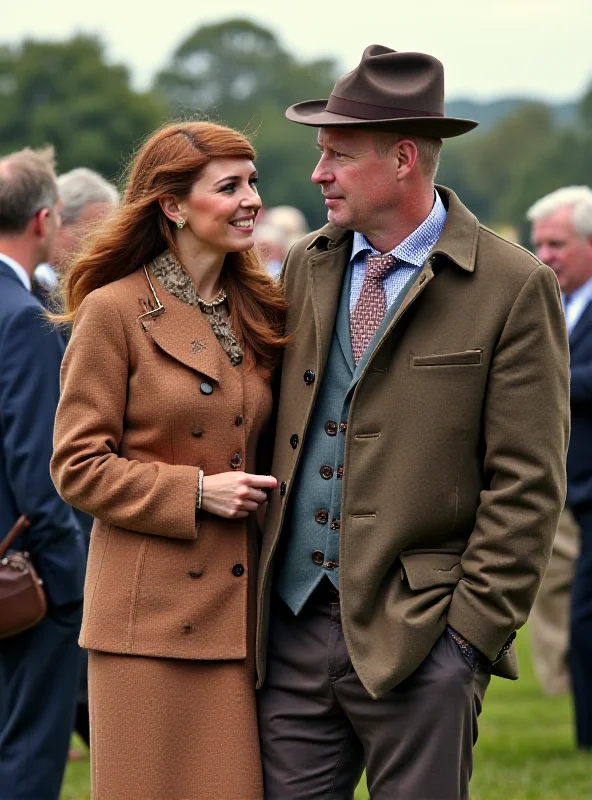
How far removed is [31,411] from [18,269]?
63 centimetres

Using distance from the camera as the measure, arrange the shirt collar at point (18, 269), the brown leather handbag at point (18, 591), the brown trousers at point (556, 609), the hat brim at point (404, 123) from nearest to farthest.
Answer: the hat brim at point (404, 123), the brown leather handbag at point (18, 591), the shirt collar at point (18, 269), the brown trousers at point (556, 609)

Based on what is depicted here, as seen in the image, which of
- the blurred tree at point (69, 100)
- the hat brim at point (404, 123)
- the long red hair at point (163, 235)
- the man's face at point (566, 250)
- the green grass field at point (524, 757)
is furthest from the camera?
the blurred tree at point (69, 100)

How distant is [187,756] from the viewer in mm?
4277

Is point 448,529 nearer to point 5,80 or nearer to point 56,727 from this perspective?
point 56,727

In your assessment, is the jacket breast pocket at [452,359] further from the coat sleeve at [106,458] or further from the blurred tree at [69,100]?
the blurred tree at [69,100]

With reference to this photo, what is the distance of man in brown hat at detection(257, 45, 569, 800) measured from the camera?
4047 mm

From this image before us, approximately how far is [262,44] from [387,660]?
353 ft

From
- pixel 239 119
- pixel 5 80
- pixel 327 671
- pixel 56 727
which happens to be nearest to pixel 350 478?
pixel 327 671

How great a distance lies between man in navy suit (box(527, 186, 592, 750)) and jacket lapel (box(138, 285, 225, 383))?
11.8 ft

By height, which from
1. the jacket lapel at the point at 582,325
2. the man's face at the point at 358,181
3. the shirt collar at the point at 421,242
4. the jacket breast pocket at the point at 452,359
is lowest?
the jacket lapel at the point at 582,325

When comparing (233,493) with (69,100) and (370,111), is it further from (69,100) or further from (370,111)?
(69,100)

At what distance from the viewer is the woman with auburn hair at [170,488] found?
164 inches

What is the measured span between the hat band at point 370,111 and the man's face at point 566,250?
4.13m

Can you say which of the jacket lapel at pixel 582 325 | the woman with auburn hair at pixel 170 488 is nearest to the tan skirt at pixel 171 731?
the woman with auburn hair at pixel 170 488
